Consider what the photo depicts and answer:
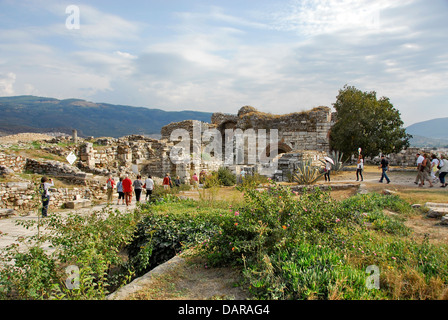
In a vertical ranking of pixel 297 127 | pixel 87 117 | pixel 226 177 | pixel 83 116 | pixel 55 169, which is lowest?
pixel 226 177

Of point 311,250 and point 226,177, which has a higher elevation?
point 311,250

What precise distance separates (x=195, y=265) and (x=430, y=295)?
9.46 ft

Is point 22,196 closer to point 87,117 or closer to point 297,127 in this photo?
point 297,127

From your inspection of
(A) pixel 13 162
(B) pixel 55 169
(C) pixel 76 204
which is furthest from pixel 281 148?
(A) pixel 13 162

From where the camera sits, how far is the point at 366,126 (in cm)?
1994

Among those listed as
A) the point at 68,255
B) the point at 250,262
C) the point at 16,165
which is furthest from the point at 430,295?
the point at 16,165

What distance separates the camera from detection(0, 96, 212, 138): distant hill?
Answer: 11119 cm

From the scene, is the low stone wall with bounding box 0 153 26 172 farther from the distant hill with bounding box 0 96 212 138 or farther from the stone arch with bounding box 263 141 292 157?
the distant hill with bounding box 0 96 212 138

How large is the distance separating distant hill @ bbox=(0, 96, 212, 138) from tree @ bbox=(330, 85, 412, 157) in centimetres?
9431

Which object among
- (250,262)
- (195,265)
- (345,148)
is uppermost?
(345,148)

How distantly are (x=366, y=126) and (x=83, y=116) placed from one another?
147864mm

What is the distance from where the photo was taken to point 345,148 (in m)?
21.1

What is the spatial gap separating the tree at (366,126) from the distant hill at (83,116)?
9431 cm
